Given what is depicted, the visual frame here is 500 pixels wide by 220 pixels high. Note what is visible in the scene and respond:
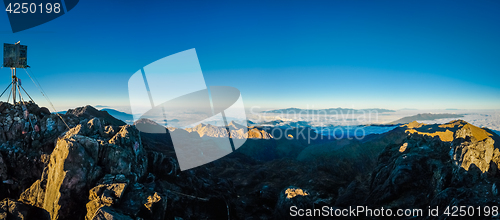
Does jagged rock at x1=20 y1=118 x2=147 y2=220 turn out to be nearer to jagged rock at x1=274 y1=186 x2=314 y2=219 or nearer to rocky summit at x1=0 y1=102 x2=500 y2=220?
rocky summit at x1=0 y1=102 x2=500 y2=220

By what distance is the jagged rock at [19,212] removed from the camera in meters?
19.8

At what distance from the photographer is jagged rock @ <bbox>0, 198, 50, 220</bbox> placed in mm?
19812

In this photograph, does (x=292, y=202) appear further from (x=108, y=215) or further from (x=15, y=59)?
(x=15, y=59)

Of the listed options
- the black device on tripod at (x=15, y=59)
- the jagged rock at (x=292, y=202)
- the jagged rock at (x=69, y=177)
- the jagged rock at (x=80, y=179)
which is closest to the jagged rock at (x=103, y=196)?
the jagged rock at (x=80, y=179)

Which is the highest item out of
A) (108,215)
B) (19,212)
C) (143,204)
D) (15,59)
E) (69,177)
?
(15,59)

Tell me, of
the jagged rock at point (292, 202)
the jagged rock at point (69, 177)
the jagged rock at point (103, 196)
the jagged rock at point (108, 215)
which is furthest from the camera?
the jagged rock at point (292, 202)

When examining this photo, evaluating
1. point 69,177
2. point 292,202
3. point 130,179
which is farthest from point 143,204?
point 292,202

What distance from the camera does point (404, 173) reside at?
4009cm

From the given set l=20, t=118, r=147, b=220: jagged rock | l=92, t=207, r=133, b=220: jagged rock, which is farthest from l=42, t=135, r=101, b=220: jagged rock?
l=92, t=207, r=133, b=220: jagged rock

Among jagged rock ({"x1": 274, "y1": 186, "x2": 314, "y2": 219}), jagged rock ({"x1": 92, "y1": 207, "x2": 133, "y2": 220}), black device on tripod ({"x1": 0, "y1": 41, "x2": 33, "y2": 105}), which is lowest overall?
jagged rock ({"x1": 274, "y1": 186, "x2": 314, "y2": 219})

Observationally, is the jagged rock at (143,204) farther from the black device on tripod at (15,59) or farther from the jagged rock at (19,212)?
the black device on tripod at (15,59)

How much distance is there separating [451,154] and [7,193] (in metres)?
63.8

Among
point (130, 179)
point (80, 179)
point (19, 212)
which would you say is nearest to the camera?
point (19, 212)

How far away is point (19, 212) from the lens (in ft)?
66.1
